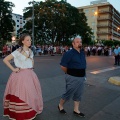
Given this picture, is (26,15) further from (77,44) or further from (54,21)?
(77,44)

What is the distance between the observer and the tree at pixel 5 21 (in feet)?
189

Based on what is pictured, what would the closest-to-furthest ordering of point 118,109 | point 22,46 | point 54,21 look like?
point 22,46
point 118,109
point 54,21

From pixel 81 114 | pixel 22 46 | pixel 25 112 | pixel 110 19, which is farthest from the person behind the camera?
pixel 110 19

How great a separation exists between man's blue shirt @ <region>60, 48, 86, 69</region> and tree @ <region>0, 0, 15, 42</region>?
5488 cm

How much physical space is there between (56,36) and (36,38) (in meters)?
4.71

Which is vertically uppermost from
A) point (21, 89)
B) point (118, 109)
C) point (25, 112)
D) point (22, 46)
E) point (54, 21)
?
point (54, 21)

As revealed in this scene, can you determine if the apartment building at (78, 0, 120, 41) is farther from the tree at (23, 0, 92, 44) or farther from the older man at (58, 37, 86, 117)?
the older man at (58, 37, 86, 117)

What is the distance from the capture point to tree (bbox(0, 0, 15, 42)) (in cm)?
5772

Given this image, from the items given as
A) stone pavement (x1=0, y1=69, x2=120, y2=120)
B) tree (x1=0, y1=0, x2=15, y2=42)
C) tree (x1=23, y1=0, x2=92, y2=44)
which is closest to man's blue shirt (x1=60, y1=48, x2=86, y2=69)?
stone pavement (x1=0, y1=69, x2=120, y2=120)

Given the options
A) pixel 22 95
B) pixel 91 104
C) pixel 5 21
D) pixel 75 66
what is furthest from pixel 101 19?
pixel 22 95

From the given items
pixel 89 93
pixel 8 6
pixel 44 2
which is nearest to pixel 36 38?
pixel 44 2

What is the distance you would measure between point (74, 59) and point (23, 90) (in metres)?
1.18

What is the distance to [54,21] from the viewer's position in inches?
1746

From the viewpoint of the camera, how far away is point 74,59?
4570 mm
